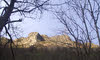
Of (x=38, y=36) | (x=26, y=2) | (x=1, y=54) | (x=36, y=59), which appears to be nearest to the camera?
(x=26, y=2)

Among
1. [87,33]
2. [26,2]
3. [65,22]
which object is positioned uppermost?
[26,2]

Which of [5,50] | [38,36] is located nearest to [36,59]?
[5,50]

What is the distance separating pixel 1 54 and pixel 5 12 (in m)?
3.00

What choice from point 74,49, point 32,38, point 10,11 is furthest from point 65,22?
point 32,38

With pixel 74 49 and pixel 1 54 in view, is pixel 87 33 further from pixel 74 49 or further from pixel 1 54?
pixel 1 54

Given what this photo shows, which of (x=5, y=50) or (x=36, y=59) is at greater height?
(x=5, y=50)

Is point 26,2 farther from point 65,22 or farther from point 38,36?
point 38,36

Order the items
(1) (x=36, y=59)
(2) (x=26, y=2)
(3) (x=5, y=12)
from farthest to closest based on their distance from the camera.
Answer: (1) (x=36, y=59), (2) (x=26, y=2), (3) (x=5, y=12)

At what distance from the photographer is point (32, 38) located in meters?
26.1

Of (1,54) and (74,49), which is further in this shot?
(74,49)

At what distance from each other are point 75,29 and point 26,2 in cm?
710

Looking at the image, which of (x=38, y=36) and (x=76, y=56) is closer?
(x=76, y=56)

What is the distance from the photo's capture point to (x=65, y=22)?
13055 millimetres

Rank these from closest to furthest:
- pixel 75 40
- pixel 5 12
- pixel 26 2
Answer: pixel 5 12 < pixel 26 2 < pixel 75 40
